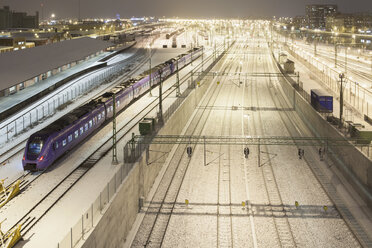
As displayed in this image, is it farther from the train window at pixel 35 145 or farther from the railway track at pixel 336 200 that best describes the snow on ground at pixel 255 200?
the train window at pixel 35 145

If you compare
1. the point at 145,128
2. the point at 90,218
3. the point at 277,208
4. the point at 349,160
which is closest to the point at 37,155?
the point at 145,128

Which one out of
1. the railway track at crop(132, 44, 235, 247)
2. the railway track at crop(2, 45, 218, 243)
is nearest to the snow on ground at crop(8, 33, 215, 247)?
the railway track at crop(2, 45, 218, 243)

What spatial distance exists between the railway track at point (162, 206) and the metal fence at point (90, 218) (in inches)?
123

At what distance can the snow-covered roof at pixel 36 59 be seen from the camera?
43.4 metres

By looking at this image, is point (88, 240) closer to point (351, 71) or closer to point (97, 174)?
point (97, 174)

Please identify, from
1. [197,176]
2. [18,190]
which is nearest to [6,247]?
[18,190]

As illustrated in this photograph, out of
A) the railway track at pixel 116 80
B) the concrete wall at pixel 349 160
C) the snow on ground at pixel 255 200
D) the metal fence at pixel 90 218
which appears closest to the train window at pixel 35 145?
the railway track at pixel 116 80

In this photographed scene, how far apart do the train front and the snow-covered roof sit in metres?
18.8

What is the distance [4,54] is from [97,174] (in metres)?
34.6

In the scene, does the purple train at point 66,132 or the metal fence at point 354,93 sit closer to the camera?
the purple train at point 66,132

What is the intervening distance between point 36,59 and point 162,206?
3909cm

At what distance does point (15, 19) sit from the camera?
557ft

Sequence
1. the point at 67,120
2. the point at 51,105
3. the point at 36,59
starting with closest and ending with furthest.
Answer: the point at 67,120 < the point at 51,105 < the point at 36,59

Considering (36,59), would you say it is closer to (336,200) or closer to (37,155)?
(37,155)
